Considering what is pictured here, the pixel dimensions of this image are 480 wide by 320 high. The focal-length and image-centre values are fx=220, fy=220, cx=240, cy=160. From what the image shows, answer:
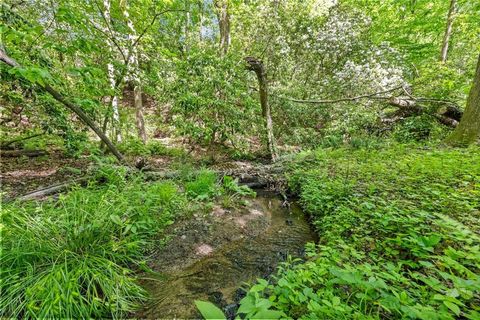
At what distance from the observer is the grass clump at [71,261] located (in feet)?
5.51

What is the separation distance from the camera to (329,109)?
30.7 ft

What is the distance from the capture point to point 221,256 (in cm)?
287

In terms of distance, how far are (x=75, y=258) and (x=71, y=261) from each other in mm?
35

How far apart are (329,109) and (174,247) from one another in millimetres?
8626

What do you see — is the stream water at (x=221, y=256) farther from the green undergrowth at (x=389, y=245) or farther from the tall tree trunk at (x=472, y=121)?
the tall tree trunk at (x=472, y=121)

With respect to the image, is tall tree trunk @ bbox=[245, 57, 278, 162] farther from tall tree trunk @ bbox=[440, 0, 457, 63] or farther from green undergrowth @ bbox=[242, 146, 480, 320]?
tall tree trunk @ bbox=[440, 0, 457, 63]

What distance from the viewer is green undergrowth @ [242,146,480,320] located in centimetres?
133

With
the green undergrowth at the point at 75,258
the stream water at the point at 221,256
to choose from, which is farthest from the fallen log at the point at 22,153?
the stream water at the point at 221,256

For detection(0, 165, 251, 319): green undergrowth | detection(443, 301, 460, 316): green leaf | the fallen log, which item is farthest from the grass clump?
the fallen log

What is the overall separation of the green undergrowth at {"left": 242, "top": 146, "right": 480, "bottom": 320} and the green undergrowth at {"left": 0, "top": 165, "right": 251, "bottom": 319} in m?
1.36

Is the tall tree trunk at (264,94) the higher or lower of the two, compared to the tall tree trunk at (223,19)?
lower

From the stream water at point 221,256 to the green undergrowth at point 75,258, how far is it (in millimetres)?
236

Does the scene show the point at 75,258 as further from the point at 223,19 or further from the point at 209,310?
the point at 223,19

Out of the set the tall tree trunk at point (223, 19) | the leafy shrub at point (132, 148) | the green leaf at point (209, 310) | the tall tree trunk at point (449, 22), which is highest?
the tall tree trunk at point (223, 19)
